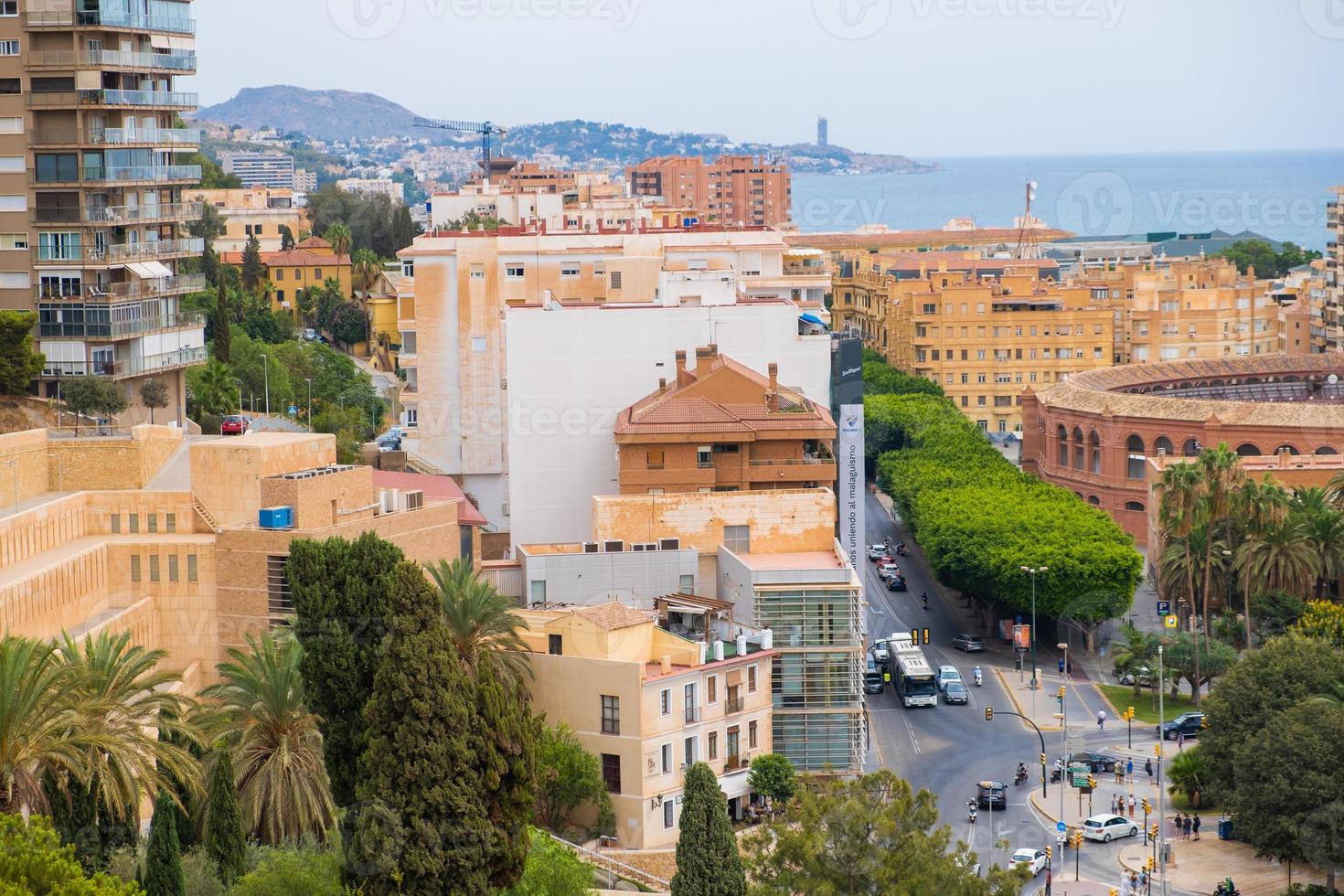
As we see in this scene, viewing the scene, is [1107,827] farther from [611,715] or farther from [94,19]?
[94,19]

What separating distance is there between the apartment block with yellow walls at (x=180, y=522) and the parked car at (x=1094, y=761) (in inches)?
843

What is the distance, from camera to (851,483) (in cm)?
7369

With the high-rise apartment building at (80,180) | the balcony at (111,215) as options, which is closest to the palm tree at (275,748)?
the high-rise apartment building at (80,180)

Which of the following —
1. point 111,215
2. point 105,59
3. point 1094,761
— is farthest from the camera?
point 111,215

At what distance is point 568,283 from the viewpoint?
91.6 meters

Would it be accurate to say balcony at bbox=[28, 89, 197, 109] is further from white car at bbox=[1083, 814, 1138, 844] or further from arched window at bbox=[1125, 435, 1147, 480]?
arched window at bbox=[1125, 435, 1147, 480]

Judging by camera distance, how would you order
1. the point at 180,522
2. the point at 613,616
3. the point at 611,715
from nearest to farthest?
the point at 180,522 → the point at 611,715 → the point at 613,616

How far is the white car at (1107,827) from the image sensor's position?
187 feet

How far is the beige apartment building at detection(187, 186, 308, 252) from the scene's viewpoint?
166 m

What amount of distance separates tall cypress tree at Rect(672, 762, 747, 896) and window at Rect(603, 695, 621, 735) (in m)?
11.4

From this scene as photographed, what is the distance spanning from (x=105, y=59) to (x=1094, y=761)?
3960cm

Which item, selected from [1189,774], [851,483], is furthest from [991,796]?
[851,483]

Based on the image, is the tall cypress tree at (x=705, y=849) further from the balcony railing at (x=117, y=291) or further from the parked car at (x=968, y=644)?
the balcony railing at (x=117, y=291)

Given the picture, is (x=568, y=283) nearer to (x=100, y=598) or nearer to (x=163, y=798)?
(x=100, y=598)
